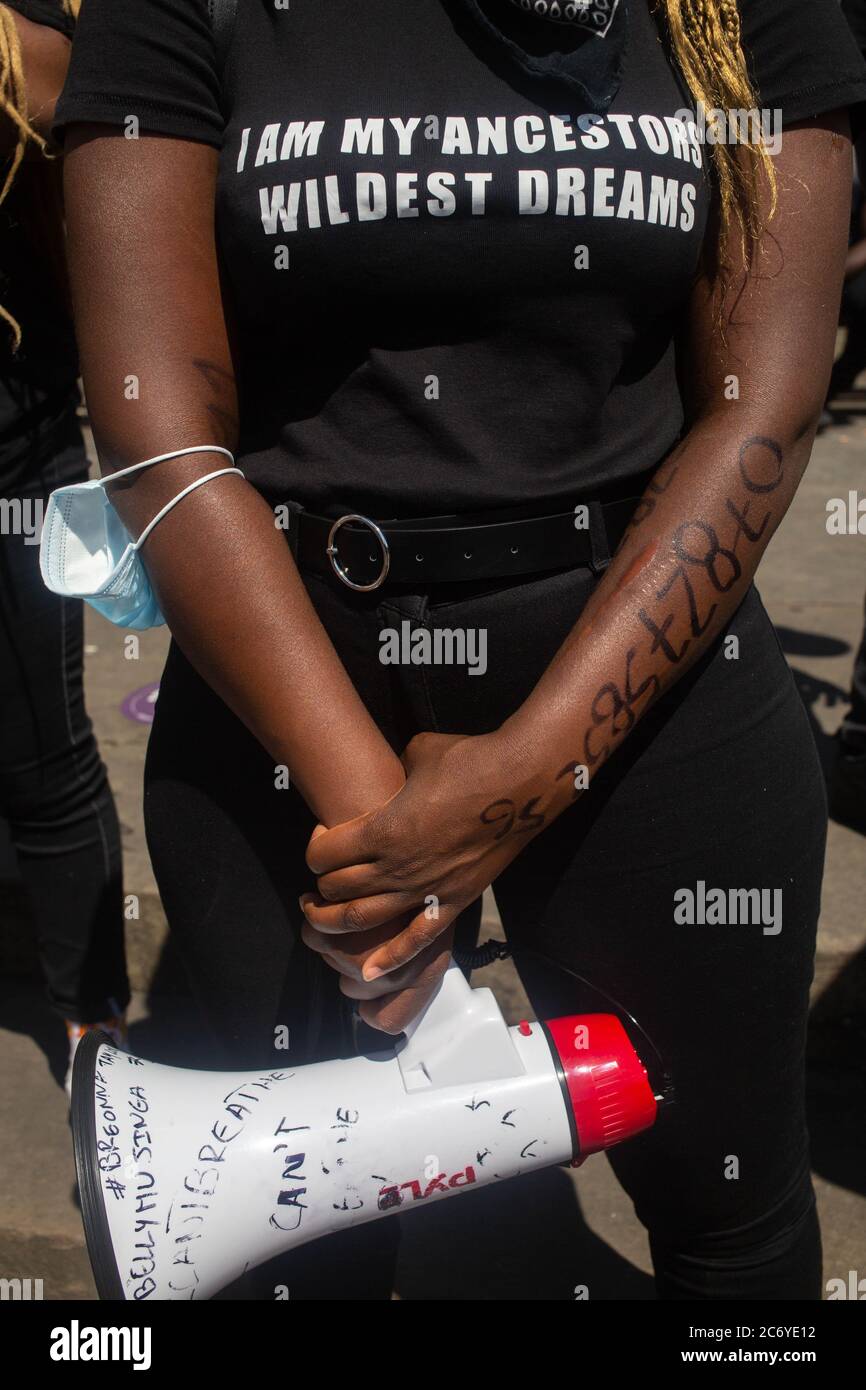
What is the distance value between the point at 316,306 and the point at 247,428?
18cm

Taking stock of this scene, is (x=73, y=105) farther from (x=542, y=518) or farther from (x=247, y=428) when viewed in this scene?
(x=542, y=518)

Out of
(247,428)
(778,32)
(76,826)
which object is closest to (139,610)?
(247,428)

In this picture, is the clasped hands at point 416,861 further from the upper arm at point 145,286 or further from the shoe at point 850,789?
the shoe at point 850,789

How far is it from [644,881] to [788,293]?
1.97ft

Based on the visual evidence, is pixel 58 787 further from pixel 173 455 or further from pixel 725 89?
pixel 725 89

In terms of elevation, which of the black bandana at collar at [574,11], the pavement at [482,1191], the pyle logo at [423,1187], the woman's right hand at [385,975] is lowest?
the pavement at [482,1191]

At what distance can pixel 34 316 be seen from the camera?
1.93 m

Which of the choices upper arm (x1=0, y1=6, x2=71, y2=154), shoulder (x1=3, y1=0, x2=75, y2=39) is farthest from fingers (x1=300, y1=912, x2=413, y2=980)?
shoulder (x1=3, y1=0, x2=75, y2=39)

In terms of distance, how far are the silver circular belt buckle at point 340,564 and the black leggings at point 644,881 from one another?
0.03 metres

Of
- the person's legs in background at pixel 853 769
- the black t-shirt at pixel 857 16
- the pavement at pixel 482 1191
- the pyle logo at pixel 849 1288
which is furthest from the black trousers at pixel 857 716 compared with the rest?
the black t-shirt at pixel 857 16

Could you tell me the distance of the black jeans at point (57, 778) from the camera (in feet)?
6.75

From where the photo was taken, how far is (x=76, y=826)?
229 cm

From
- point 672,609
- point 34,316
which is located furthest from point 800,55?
point 34,316
